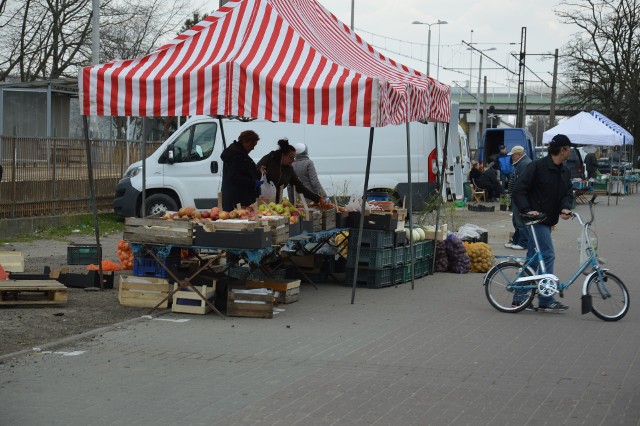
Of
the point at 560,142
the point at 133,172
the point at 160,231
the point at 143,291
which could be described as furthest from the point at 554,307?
the point at 133,172

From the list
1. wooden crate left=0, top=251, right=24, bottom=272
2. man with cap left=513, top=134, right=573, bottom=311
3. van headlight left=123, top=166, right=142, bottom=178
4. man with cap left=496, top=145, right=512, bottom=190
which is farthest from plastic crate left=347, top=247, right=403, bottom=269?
man with cap left=496, top=145, right=512, bottom=190

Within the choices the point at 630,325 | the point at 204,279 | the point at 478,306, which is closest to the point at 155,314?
the point at 204,279

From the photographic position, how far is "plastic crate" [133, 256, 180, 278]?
11.4 meters

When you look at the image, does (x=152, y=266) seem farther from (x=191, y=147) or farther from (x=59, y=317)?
(x=191, y=147)

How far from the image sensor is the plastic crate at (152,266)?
11.4 m

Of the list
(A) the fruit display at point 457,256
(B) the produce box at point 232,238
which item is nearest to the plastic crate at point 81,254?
(B) the produce box at point 232,238

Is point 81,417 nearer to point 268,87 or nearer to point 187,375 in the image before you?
point 187,375

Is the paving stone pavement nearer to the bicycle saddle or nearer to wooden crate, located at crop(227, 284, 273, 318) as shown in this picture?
wooden crate, located at crop(227, 284, 273, 318)

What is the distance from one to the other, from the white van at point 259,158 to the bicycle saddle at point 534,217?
336 inches

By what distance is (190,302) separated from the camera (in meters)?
10.9

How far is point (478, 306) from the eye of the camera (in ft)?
39.5

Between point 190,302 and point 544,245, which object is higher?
point 544,245

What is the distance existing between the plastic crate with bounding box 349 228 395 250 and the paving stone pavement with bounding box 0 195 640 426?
1.40 meters

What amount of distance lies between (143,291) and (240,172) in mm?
2351
